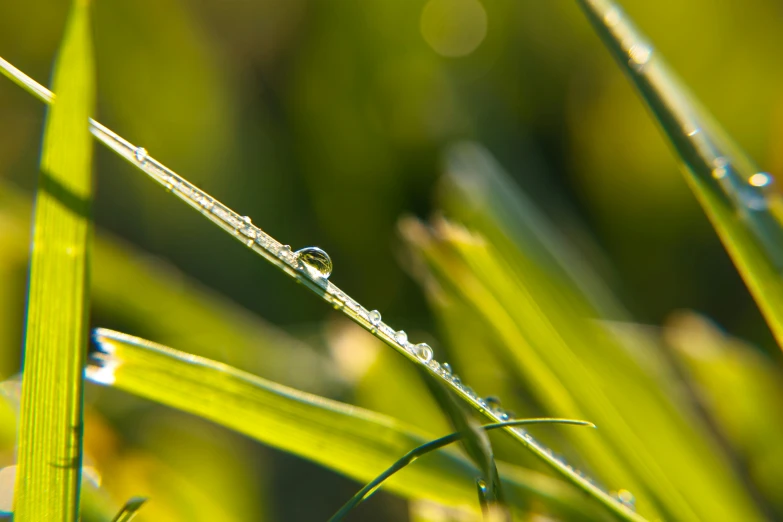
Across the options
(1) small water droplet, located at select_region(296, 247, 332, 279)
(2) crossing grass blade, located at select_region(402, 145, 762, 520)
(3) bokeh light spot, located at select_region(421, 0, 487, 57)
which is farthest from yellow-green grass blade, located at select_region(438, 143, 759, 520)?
(3) bokeh light spot, located at select_region(421, 0, 487, 57)

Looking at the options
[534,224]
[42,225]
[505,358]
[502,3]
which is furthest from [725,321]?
[42,225]

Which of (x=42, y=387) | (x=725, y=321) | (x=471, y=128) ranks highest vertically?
(x=471, y=128)

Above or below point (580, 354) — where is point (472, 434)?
below

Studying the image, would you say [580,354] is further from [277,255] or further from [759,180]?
[277,255]

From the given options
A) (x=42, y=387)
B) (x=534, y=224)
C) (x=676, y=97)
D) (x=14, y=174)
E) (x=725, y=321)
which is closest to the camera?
(x=42, y=387)

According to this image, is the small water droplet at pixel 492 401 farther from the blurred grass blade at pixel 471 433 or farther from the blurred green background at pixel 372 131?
the blurred green background at pixel 372 131

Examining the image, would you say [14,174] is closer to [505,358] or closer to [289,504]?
[289,504]

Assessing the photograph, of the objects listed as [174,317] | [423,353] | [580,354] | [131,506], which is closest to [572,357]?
[580,354]
